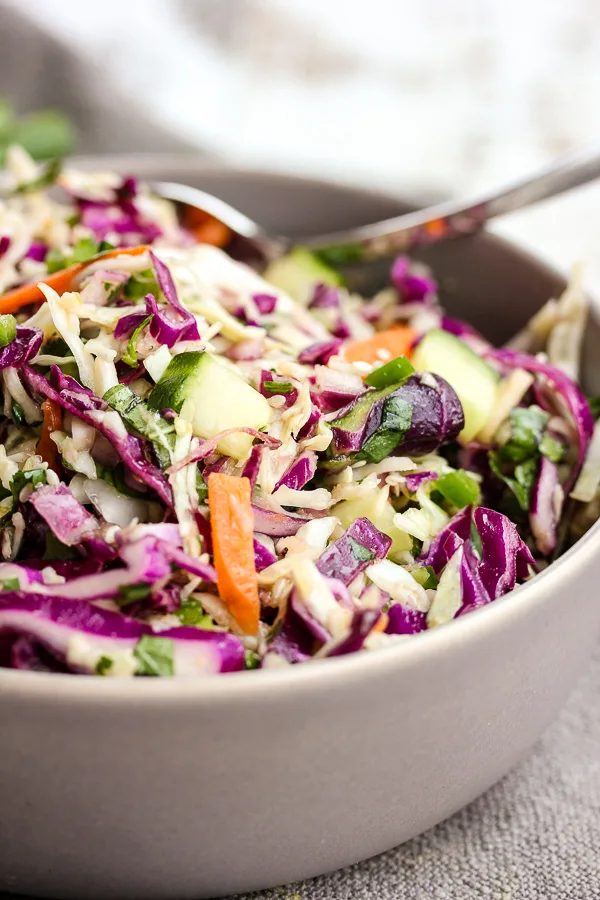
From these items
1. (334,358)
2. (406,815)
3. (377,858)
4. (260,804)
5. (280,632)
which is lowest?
(377,858)

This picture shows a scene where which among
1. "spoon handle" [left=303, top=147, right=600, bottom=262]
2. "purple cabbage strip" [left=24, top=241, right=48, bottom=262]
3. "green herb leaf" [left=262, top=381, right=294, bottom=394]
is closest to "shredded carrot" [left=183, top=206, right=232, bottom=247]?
"spoon handle" [left=303, top=147, right=600, bottom=262]

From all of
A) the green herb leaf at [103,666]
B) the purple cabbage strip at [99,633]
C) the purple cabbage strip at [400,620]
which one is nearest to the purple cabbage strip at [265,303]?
the purple cabbage strip at [400,620]

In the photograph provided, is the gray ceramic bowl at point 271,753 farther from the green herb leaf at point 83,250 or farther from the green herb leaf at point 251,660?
the green herb leaf at point 83,250

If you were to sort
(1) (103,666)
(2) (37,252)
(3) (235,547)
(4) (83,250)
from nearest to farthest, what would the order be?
(1) (103,666), (3) (235,547), (4) (83,250), (2) (37,252)

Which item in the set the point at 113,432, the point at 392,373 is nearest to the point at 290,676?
the point at 113,432

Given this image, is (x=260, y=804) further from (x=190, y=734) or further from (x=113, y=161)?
(x=113, y=161)

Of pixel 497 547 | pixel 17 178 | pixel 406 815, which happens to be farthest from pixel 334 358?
pixel 17 178

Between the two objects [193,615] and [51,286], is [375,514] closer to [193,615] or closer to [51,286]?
[193,615]
